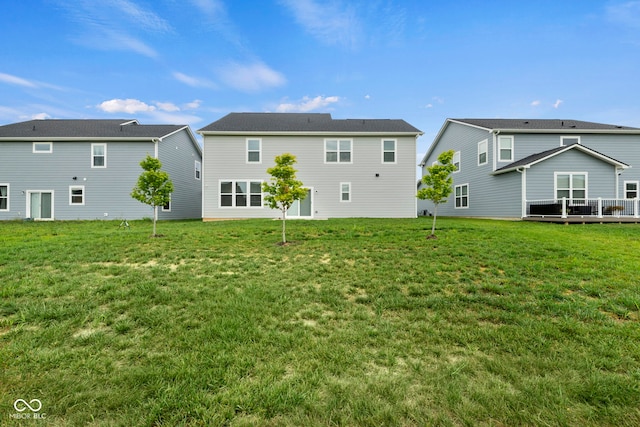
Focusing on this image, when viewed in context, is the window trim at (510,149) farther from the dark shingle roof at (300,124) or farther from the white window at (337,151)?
the white window at (337,151)

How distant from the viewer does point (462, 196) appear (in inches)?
827

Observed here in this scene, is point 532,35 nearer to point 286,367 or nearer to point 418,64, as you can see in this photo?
point 418,64

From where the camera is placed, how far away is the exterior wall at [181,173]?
18594 mm

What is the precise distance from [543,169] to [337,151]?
12080 millimetres

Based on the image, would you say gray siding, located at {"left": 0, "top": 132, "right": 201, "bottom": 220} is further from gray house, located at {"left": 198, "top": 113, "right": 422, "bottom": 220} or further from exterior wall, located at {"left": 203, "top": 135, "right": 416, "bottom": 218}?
exterior wall, located at {"left": 203, "top": 135, "right": 416, "bottom": 218}

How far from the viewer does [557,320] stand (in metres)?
3.33

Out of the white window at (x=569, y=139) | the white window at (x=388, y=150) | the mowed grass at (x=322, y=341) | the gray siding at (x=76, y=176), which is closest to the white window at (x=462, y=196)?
the white window at (x=569, y=139)

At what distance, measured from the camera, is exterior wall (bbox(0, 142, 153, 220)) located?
1744 cm

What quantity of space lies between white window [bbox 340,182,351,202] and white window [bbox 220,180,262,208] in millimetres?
5160

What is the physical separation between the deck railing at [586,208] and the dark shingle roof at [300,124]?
7.99 meters

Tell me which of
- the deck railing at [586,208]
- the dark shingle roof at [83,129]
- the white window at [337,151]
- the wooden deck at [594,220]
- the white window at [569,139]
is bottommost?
the wooden deck at [594,220]

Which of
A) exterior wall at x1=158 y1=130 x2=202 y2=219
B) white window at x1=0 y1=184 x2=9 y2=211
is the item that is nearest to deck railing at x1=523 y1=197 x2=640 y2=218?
exterior wall at x1=158 y1=130 x2=202 y2=219

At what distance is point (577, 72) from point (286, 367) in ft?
85.9

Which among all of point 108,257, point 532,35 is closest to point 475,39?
point 532,35
